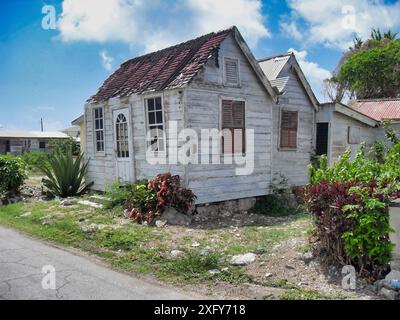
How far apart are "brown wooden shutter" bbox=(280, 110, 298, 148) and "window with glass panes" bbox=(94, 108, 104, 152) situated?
6022 millimetres

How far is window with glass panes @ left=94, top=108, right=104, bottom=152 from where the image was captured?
12734 millimetres

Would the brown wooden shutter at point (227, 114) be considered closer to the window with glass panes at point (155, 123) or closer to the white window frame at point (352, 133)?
the window with glass panes at point (155, 123)

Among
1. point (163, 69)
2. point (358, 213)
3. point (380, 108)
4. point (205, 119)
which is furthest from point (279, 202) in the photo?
point (380, 108)

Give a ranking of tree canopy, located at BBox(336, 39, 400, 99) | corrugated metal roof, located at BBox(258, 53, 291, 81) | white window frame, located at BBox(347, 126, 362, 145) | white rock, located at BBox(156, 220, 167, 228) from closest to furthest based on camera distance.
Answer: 1. white rock, located at BBox(156, 220, 167, 228)
2. corrugated metal roof, located at BBox(258, 53, 291, 81)
3. white window frame, located at BBox(347, 126, 362, 145)
4. tree canopy, located at BBox(336, 39, 400, 99)

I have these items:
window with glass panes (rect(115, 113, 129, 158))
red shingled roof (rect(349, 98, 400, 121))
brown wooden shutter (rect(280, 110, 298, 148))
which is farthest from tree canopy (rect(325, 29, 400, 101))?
window with glass panes (rect(115, 113, 129, 158))

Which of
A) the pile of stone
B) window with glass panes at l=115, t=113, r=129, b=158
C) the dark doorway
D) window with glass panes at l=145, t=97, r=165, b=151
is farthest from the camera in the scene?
the dark doorway

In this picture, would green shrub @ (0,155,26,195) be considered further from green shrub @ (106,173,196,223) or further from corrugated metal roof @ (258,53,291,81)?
corrugated metal roof @ (258,53,291,81)

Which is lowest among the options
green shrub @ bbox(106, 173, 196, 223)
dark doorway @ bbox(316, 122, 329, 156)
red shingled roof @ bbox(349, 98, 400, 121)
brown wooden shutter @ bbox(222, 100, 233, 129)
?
green shrub @ bbox(106, 173, 196, 223)

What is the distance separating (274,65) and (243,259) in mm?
8660

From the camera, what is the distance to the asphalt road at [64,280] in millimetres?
4742

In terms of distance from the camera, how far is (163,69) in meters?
11.0

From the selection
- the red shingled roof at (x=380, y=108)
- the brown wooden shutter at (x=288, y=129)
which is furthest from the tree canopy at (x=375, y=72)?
the brown wooden shutter at (x=288, y=129)
